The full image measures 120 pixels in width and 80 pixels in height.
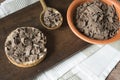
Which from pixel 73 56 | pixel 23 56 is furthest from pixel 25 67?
pixel 73 56

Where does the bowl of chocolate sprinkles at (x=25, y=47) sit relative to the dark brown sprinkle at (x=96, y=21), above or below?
above

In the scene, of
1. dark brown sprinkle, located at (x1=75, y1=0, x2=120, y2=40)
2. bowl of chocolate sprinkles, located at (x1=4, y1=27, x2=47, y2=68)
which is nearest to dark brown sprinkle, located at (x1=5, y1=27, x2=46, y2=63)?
bowl of chocolate sprinkles, located at (x1=4, y1=27, x2=47, y2=68)

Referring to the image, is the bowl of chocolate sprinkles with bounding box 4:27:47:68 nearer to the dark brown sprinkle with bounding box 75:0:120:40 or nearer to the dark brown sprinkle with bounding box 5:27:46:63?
the dark brown sprinkle with bounding box 5:27:46:63

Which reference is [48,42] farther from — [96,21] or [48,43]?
[96,21]

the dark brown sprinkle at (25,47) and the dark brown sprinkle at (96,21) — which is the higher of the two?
the dark brown sprinkle at (25,47)

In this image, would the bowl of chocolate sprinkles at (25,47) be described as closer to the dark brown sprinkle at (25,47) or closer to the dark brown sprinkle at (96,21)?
the dark brown sprinkle at (25,47)

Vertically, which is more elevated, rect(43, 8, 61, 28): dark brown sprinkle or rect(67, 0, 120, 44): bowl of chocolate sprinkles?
rect(43, 8, 61, 28): dark brown sprinkle

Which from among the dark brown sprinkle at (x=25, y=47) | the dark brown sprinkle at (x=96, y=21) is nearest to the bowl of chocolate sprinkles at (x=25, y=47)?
the dark brown sprinkle at (x=25, y=47)
